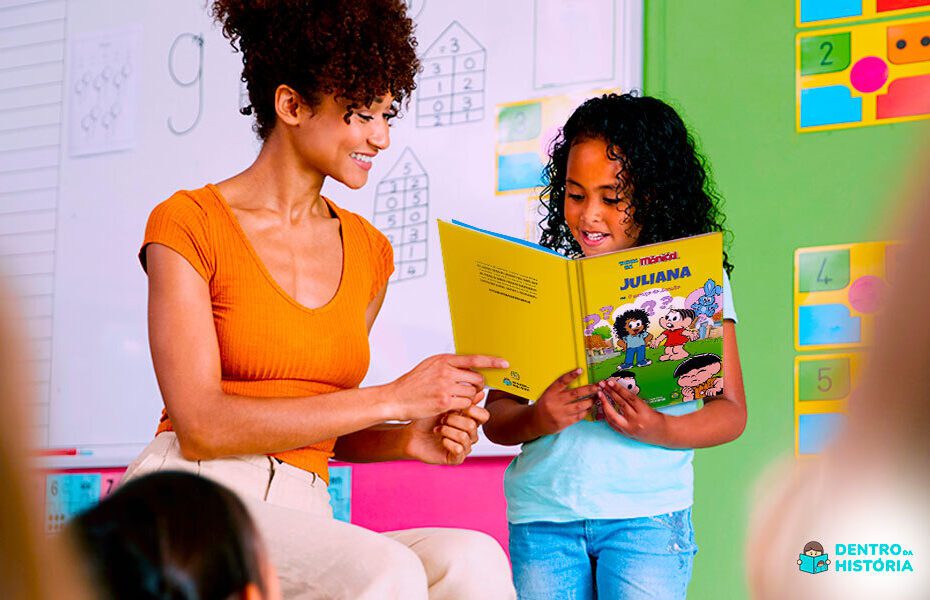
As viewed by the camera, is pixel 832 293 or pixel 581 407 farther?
pixel 832 293

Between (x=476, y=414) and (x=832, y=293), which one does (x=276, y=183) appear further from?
(x=832, y=293)

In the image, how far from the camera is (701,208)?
72.9 inches

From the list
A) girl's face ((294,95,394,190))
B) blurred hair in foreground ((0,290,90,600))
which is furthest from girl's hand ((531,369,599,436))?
blurred hair in foreground ((0,290,90,600))

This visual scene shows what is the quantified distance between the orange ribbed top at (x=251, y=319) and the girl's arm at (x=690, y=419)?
1.36 feet

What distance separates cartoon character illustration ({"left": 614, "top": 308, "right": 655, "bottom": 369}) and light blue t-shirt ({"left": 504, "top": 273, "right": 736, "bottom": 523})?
0.19m

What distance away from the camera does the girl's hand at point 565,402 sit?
1594mm

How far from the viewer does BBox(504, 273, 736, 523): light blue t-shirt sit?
163 cm

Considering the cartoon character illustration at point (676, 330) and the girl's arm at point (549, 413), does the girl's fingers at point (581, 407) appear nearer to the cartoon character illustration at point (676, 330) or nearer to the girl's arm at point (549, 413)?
the girl's arm at point (549, 413)

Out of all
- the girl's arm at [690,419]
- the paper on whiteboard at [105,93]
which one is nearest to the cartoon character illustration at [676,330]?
the girl's arm at [690,419]

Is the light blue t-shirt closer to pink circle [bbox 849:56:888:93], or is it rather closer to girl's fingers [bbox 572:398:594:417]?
girl's fingers [bbox 572:398:594:417]

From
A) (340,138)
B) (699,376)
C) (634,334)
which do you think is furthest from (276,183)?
(699,376)

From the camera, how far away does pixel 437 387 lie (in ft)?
Answer: 5.03

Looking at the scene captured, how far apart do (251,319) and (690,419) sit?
26.3 inches

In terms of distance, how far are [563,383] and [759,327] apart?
0.76 meters
